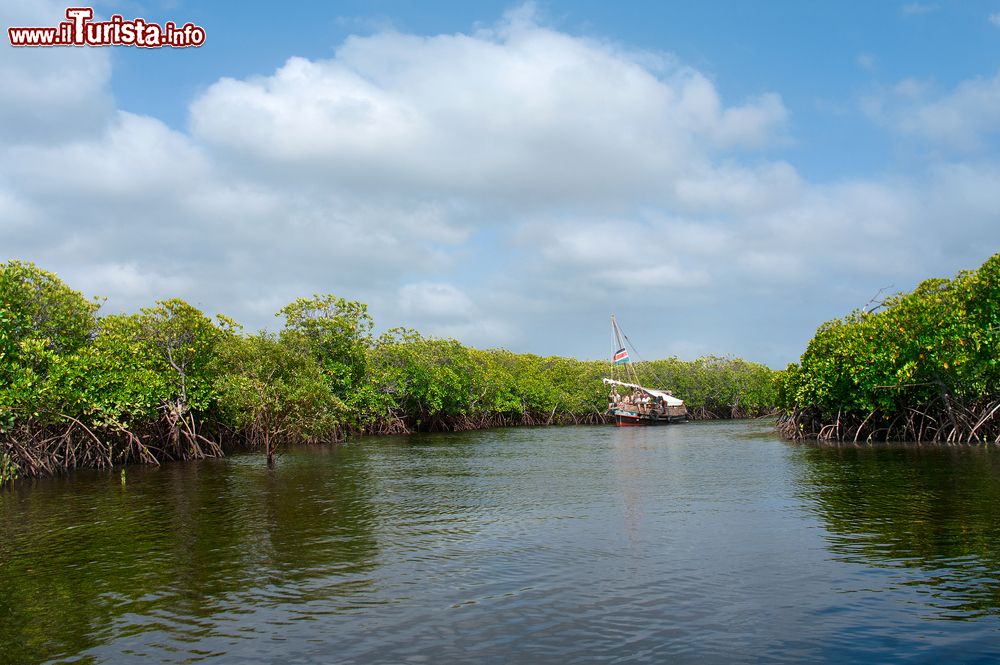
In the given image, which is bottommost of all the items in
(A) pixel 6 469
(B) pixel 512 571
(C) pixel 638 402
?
(B) pixel 512 571

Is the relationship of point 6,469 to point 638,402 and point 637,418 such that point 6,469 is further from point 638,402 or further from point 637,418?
point 638,402

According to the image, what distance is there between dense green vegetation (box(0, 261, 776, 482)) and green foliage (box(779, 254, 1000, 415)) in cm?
3201

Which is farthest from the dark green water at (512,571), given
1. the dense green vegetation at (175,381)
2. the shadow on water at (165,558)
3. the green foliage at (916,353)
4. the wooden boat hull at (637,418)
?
the wooden boat hull at (637,418)

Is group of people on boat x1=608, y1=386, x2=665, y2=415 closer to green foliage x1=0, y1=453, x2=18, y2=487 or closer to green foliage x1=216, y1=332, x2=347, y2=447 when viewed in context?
green foliage x1=216, y1=332, x2=347, y2=447

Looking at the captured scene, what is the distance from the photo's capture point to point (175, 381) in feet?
134

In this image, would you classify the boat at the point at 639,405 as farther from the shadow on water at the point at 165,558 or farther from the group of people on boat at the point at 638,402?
the shadow on water at the point at 165,558

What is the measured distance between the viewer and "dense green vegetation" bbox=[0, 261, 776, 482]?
31.2m

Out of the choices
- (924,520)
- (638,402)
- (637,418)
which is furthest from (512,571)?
(638,402)

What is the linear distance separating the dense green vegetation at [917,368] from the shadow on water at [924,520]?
5.90 meters

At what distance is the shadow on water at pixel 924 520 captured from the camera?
12094 millimetres

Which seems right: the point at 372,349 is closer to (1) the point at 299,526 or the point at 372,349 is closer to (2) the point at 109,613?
(1) the point at 299,526

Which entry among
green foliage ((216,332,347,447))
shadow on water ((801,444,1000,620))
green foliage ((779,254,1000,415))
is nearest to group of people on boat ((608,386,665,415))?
green foliage ((779,254,1000,415))

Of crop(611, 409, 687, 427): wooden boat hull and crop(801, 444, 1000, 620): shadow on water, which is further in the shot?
crop(611, 409, 687, 427): wooden boat hull

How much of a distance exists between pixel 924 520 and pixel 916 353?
Answer: 23842 millimetres
